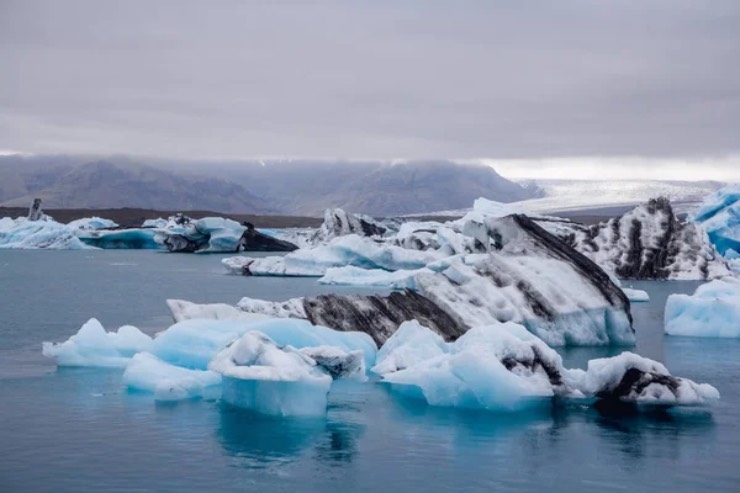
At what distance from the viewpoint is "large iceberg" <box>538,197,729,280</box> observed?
37531mm

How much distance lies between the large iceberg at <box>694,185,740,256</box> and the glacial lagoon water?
28.9 m

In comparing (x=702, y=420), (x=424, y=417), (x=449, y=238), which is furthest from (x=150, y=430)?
(x=449, y=238)

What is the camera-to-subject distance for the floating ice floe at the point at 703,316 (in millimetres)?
20953

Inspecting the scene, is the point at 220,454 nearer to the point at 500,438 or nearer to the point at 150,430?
the point at 150,430

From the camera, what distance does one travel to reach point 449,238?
3797cm

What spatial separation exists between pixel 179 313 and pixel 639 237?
85.5ft

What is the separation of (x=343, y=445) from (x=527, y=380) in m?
3.43

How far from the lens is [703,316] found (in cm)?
2133

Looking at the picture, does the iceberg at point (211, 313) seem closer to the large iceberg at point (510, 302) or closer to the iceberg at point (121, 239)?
the large iceberg at point (510, 302)

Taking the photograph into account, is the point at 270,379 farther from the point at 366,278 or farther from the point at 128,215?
the point at 128,215

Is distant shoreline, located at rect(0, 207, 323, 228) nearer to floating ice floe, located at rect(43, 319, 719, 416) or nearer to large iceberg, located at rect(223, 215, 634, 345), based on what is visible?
large iceberg, located at rect(223, 215, 634, 345)

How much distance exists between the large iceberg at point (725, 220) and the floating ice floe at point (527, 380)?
3129cm

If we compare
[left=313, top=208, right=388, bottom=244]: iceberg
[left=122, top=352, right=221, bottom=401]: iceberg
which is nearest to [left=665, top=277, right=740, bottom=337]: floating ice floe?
[left=122, top=352, right=221, bottom=401]: iceberg

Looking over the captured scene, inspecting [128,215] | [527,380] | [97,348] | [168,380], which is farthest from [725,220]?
[128,215]
